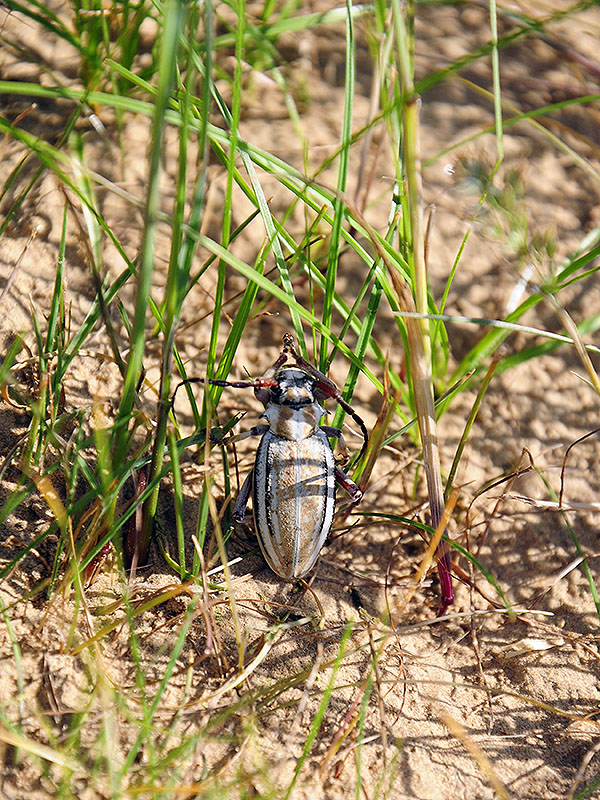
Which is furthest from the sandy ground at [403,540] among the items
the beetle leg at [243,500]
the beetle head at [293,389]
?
the beetle head at [293,389]

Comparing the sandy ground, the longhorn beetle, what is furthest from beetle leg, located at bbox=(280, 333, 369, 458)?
the sandy ground

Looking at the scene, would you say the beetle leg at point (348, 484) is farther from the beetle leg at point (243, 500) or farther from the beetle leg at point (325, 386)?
the beetle leg at point (243, 500)

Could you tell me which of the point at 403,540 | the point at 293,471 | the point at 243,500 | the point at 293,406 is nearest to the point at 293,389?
the point at 293,406

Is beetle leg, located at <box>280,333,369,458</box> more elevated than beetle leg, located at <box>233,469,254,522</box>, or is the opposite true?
beetle leg, located at <box>280,333,369,458</box>

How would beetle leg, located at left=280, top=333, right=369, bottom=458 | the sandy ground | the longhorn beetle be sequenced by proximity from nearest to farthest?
the sandy ground, the longhorn beetle, beetle leg, located at left=280, top=333, right=369, bottom=458

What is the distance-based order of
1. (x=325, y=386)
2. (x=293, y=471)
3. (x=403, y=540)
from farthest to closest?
1. (x=403, y=540)
2. (x=325, y=386)
3. (x=293, y=471)

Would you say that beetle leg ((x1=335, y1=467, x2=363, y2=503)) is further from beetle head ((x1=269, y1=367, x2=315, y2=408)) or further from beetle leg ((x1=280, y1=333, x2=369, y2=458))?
beetle head ((x1=269, y1=367, x2=315, y2=408))

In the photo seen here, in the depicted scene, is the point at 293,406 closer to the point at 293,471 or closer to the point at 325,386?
the point at 325,386

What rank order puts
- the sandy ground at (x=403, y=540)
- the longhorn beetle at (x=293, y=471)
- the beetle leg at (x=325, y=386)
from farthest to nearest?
the beetle leg at (x=325, y=386) < the longhorn beetle at (x=293, y=471) < the sandy ground at (x=403, y=540)
